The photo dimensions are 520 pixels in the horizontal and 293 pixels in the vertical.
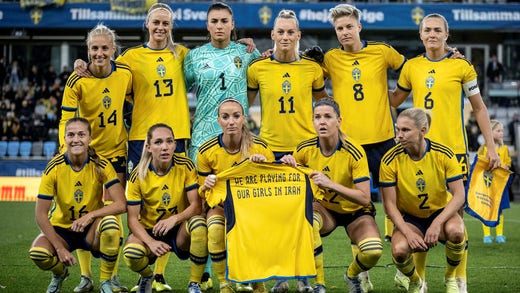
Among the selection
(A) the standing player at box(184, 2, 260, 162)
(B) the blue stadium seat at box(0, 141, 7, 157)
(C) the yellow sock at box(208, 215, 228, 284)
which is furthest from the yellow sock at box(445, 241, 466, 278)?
(B) the blue stadium seat at box(0, 141, 7, 157)

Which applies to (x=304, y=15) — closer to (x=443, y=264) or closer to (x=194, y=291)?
(x=443, y=264)

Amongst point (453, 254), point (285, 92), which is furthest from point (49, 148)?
point (453, 254)

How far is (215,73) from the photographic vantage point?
6.79 m

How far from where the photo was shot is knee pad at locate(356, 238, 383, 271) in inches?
227

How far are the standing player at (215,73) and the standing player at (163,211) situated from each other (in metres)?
0.56

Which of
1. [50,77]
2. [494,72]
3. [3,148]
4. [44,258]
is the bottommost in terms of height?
[44,258]

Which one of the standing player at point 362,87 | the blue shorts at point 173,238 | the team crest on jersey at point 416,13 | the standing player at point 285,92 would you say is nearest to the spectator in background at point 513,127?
the team crest on jersey at point 416,13

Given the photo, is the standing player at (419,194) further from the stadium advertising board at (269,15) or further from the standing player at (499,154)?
the stadium advertising board at (269,15)

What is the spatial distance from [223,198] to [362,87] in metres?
1.64

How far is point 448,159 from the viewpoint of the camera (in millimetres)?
6020

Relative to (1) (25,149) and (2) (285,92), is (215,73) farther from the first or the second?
(1) (25,149)

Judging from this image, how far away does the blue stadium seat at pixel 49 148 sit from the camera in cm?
2155

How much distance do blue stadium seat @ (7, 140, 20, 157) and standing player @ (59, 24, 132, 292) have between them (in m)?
15.8

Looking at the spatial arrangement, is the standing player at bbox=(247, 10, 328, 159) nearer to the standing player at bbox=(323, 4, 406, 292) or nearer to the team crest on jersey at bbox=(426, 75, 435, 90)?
the standing player at bbox=(323, 4, 406, 292)
